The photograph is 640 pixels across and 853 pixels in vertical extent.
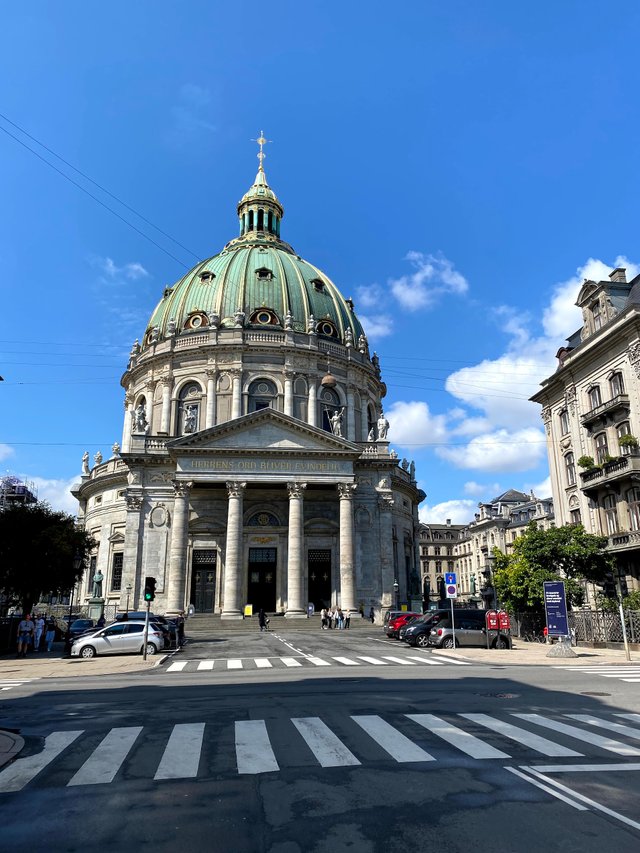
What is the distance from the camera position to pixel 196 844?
18.9 ft

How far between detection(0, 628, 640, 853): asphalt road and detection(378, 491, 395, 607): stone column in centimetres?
3723

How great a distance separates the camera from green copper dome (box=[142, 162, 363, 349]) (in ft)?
210

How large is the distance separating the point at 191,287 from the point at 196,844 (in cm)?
6573

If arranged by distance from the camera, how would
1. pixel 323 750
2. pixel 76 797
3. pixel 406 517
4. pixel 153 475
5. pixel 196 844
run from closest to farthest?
pixel 196 844
pixel 76 797
pixel 323 750
pixel 153 475
pixel 406 517

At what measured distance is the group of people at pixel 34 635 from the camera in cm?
2829

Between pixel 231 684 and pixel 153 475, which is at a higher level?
pixel 153 475

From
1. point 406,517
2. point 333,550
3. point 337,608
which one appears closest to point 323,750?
point 337,608

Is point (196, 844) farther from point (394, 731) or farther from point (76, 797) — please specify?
point (394, 731)

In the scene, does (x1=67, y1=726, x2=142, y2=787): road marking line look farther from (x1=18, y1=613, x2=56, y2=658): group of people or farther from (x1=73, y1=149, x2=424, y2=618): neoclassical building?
(x1=73, y1=149, x2=424, y2=618): neoclassical building

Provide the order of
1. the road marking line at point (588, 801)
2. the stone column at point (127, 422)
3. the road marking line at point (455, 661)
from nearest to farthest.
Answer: the road marking line at point (588, 801) < the road marking line at point (455, 661) < the stone column at point (127, 422)

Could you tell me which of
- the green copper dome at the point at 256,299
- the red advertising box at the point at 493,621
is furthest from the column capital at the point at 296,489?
the red advertising box at the point at 493,621

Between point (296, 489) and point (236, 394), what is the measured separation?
566 inches

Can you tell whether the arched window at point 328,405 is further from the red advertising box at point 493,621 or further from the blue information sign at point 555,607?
the blue information sign at point 555,607

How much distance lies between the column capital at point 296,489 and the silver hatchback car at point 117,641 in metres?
22.4
